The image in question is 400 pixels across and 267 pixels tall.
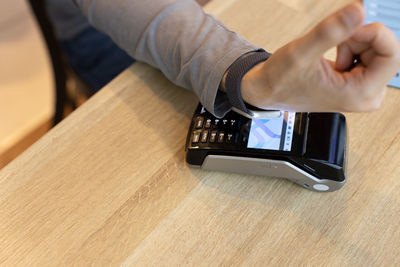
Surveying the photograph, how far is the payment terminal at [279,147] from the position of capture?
45cm

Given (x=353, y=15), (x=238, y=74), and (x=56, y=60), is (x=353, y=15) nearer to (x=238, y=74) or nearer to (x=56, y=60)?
(x=238, y=74)

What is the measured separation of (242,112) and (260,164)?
0.24 ft

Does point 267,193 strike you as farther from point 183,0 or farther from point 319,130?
point 183,0

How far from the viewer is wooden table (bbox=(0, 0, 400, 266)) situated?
45 cm

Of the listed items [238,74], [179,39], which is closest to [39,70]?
[179,39]

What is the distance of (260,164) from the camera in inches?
18.4

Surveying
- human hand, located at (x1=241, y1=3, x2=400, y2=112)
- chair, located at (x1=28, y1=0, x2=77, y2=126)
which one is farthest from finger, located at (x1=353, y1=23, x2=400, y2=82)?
chair, located at (x1=28, y1=0, x2=77, y2=126)

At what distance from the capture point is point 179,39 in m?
0.53

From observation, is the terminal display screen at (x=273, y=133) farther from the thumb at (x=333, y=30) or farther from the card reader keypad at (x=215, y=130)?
the thumb at (x=333, y=30)

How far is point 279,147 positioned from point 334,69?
0.11 meters

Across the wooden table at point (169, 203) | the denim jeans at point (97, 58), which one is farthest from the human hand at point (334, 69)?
the denim jeans at point (97, 58)

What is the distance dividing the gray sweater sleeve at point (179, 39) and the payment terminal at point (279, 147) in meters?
0.04

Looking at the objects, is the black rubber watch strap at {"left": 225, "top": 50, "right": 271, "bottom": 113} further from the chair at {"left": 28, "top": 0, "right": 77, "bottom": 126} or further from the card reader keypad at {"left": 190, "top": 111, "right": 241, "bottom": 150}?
the chair at {"left": 28, "top": 0, "right": 77, "bottom": 126}

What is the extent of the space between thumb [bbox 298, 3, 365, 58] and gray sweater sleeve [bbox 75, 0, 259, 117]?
15 centimetres
